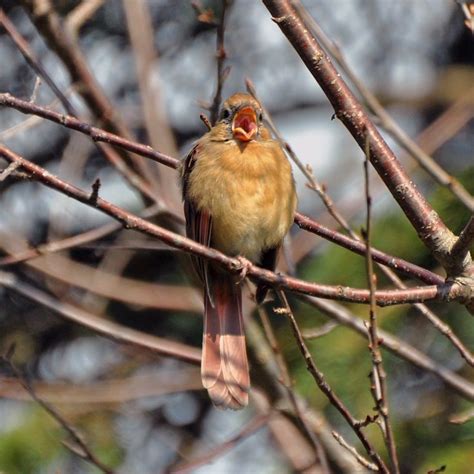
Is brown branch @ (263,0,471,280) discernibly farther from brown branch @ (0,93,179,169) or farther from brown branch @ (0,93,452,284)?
brown branch @ (0,93,179,169)

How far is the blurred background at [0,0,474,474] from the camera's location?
466 cm

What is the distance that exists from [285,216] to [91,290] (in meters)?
1.96

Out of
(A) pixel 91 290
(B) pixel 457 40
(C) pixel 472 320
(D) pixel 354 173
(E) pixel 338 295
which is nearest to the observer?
(E) pixel 338 295

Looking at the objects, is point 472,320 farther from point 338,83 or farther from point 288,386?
point 338,83

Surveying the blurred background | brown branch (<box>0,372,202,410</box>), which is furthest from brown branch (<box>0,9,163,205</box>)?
brown branch (<box>0,372,202,410</box>)

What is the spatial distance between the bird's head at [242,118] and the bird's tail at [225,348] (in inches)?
20.3

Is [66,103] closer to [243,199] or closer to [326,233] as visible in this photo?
[243,199]

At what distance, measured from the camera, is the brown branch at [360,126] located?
2.98 metres

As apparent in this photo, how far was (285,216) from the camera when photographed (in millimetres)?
3875

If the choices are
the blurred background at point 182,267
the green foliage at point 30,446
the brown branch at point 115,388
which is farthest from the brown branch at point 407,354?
the brown branch at point 115,388

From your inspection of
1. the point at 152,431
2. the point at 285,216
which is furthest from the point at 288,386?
the point at 152,431

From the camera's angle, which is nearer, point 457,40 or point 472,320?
point 472,320

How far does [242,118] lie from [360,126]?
39.8 inches

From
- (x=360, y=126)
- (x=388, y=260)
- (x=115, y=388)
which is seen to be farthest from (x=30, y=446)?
(x=360, y=126)
